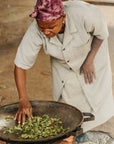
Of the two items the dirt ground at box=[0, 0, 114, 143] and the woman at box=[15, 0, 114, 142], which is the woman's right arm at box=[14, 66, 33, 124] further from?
the dirt ground at box=[0, 0, 114, 143]

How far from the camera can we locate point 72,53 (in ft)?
9.38

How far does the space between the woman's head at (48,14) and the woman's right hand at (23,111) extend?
642 millimetres

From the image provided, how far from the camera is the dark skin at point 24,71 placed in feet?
8.16

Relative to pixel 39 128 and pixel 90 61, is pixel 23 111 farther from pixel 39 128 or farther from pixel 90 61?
pixel 90 61

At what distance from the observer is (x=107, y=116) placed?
3.33 meters

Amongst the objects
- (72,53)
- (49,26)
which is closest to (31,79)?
(72,53)

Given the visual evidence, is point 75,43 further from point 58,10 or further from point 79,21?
point 58,10

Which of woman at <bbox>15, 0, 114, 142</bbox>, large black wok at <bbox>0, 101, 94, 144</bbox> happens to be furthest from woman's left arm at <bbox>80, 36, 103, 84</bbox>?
large black wok at <bbox>0, 101, 94, 144</bbox>

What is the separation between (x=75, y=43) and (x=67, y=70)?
339 millimetres

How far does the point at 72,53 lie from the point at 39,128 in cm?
72

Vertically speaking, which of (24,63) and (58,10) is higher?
(58,10)

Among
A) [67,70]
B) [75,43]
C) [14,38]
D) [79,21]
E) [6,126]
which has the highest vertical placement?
[79,21]

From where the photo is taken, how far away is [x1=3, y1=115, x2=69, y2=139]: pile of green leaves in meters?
2.51

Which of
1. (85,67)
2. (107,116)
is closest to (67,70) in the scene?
(85,67)
